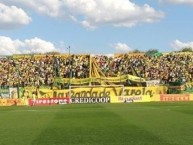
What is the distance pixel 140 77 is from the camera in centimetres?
8450

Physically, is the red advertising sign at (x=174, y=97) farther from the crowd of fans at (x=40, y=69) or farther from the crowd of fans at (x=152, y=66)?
the crowd of fans at (x=40, y=69)

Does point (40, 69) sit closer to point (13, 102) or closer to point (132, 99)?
point (13, 102)

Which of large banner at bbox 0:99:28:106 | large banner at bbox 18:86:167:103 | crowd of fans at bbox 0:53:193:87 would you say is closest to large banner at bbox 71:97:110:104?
large banner at bbox 18:86:167:103

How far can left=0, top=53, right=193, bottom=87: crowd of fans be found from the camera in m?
84.7

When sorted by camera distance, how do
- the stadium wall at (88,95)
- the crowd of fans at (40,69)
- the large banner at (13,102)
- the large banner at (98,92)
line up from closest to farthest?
the large banner at (13,102)
the stadium wall at (88,95)
the large banner at (98,92)
the crowd of fans at (40,69)

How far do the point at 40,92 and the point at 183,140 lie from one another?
5947 centimetres

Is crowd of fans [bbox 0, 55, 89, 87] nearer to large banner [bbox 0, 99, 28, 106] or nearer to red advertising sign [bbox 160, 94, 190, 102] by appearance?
large banner [bbox 0, 99, 28, 106]

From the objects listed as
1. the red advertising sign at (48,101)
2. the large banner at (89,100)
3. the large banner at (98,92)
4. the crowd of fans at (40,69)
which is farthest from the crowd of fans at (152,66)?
the red advertising sign at (48,101)

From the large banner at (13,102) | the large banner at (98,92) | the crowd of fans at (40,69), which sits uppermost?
the crowd of fans at (40,69)

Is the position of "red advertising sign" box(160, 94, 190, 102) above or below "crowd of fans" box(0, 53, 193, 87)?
below

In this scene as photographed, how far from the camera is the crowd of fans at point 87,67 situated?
84.7m

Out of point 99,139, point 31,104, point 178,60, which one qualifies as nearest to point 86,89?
point 31,104

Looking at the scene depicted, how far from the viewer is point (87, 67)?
86.8 metres

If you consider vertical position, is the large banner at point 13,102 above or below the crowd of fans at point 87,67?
below
